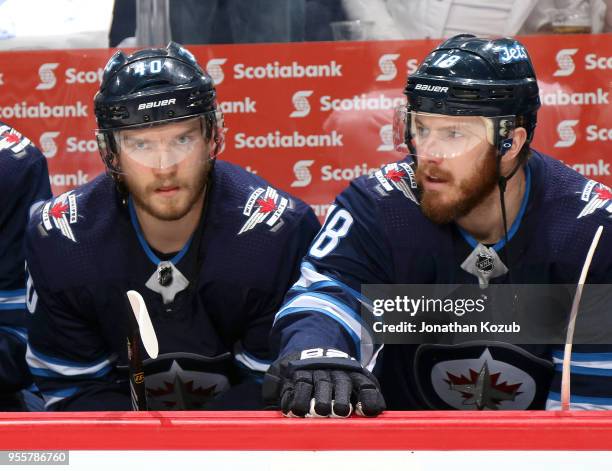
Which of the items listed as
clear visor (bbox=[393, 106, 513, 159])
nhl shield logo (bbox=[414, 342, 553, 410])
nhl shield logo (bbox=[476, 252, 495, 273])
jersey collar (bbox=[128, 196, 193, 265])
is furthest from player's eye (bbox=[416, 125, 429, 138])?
jersey collar (bbox=[128, 196, 193, 265])

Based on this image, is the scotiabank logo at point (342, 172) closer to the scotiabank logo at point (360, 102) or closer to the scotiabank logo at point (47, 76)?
the scotiabank logo at point (360, 102)

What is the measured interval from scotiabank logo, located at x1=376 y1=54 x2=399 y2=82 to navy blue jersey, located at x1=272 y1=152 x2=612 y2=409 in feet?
2.81

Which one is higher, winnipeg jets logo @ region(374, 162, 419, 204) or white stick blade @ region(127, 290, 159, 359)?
winnipeg jets logo @ region(374, 162, 419, 204)

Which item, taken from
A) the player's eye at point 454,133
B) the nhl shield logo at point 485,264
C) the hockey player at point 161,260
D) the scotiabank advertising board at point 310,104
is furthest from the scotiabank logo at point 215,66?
the nhl shield logo at point 485,264

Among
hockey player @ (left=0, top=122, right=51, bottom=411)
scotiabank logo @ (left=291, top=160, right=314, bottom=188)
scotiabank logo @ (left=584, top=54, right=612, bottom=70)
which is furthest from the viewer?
scotiabank logo @ (left=291, top=160, right=314, bottom=188)

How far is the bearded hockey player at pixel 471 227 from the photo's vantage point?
212cm

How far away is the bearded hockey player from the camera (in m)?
2.12

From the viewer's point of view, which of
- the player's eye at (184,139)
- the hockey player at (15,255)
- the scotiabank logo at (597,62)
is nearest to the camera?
the player's eye at (184,139)

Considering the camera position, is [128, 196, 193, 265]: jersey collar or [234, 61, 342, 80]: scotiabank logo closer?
[128, 196, 193, 265]: jersey collar

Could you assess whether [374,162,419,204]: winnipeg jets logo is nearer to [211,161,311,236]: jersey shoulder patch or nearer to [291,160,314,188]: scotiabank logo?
[211,161,311,236]: jersey shoulder patch

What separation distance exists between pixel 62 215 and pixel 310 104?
0.98 m

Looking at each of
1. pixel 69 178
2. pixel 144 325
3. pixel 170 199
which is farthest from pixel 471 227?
pixel 69 178

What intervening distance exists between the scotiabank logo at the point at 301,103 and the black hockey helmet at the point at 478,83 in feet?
3.02

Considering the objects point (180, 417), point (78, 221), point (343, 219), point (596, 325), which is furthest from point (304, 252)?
point (180, 417)
